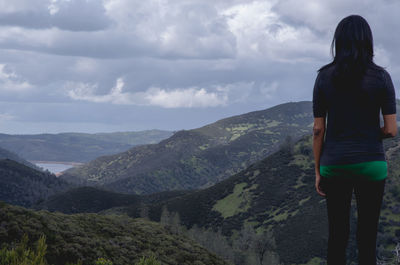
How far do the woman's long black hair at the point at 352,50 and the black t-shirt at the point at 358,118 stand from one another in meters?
0.10

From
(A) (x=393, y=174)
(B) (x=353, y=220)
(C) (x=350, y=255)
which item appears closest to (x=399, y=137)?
(A) (x=393, y=174)

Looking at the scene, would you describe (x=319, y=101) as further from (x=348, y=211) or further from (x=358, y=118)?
(x=348, y=211)

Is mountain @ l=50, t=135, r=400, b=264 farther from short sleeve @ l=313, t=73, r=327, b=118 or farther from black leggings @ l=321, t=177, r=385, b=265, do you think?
short sleeve @ l=313, t=73, r=327, b=118

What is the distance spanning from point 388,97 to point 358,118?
1.61 feet

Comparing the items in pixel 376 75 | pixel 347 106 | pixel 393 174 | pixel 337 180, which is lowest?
pixel 393 174

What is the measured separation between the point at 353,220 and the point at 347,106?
5233 inches

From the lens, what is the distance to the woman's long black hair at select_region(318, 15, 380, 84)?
5.34 metres

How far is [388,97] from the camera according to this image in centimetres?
536

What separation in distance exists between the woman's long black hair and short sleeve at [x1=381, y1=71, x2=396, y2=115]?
24 cm

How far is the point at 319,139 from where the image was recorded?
5602mm

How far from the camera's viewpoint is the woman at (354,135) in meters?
5.21

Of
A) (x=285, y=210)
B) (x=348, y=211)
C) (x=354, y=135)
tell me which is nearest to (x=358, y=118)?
(x=354, y=135)

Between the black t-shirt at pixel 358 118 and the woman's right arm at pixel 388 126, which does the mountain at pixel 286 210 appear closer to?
the woman's right arm at pixel 388 126

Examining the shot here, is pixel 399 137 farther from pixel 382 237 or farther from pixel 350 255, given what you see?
pixel 350 255
